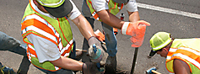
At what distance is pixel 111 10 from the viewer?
9.10 ft

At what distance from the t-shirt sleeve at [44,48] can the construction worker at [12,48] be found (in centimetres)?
125

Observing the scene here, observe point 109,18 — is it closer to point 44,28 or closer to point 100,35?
point 44,28

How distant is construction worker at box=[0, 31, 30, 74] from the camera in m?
2.94

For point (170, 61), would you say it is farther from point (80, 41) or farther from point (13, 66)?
point (13, 66)

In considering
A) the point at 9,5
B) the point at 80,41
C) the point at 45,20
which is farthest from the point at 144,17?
the point at 9,5

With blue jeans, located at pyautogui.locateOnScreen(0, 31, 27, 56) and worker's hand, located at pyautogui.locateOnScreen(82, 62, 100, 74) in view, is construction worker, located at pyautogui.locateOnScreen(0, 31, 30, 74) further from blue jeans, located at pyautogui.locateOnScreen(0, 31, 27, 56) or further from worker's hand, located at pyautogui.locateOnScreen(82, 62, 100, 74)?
worker's hand, located at pyautogui.locateOnScreen(82, 62, 100, 74)

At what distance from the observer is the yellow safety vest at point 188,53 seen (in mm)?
2018

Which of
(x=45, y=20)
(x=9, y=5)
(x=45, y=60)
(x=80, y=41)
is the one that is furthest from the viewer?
(x=9, y=5)

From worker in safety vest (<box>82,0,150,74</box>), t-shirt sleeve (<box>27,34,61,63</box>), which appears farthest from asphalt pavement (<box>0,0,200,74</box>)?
t-shirt sleeve (<box>27,34,61,63</box>)

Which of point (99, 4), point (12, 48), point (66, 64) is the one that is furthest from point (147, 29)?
point (12, 48)

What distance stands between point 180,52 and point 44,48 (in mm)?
1645

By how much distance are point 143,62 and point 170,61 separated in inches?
57.9

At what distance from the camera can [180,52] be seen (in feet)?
6.82

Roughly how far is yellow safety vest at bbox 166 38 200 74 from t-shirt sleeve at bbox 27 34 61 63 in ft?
4.88
